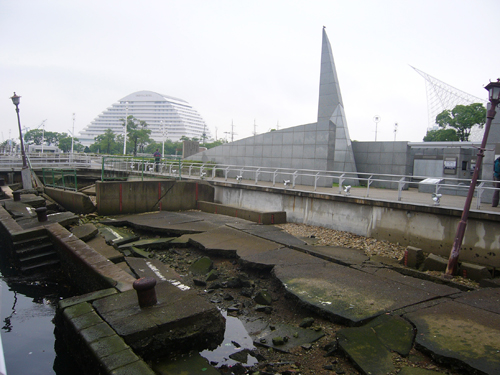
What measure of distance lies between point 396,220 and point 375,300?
18.4 feet

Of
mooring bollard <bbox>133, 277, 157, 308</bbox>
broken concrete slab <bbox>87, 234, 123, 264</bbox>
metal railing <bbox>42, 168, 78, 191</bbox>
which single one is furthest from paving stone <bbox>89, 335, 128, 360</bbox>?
metal railing <bbox>42, 168, 78, 191</bbox>

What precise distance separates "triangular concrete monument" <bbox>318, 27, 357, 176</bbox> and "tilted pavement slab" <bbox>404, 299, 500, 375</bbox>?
579 inches

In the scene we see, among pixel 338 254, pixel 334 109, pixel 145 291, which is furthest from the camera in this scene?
Result: pixel 334 109

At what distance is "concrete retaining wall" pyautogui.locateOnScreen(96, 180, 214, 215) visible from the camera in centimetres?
1317

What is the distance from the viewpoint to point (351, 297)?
230 inches

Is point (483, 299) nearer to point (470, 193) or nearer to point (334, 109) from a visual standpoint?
point (470, 193)

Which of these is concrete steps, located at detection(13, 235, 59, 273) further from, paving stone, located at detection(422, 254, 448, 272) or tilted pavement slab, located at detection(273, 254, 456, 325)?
paving stone, located at detection(422, 254, 448, 272)

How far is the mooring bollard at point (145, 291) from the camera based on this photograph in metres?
4.64

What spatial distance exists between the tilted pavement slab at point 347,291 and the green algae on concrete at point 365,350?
33 cm

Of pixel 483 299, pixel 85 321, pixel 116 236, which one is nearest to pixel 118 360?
pixel 85 321

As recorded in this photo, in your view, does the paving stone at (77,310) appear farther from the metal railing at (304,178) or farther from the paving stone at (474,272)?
the metal railing at (304,178)

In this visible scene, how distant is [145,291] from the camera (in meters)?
4.72

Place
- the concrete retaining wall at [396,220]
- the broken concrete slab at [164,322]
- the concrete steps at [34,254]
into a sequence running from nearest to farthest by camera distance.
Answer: the broken concrete slab at [164,322] → the concrete steps at [34,254] → the concrete retaining wall at [396,220]

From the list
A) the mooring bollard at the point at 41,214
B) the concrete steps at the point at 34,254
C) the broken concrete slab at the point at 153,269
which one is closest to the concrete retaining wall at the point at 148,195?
the mooring bollard at the point at 41,214
